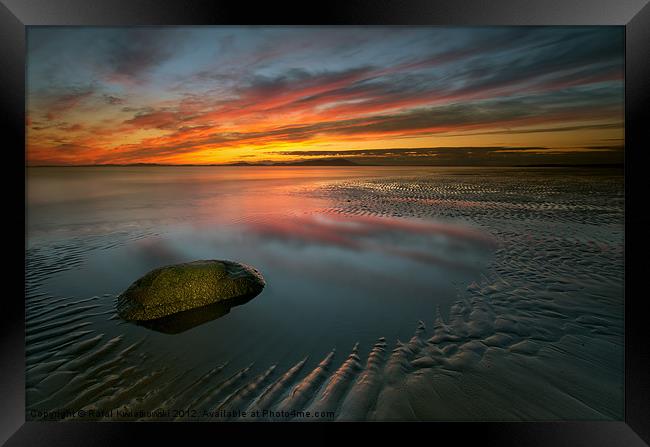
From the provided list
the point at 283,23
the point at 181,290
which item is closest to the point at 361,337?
the point at 181,290

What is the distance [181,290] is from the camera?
3.60 meters

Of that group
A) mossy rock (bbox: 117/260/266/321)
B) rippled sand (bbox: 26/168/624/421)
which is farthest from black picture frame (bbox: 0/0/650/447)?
mossy rock (bbox: 117/260/266/321)

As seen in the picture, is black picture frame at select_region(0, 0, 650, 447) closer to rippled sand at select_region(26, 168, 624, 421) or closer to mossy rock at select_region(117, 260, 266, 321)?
rippled sand at select_region(26, 168, 624, 421)

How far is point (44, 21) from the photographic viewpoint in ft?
8.06

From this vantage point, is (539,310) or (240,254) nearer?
(539,310)

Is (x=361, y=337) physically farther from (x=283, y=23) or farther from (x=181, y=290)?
(x=283, y=23)

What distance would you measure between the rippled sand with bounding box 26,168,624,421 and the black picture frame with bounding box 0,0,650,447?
13 centimetres

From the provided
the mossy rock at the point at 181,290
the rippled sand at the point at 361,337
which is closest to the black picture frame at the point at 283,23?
the rippled sand at the point at 361,337

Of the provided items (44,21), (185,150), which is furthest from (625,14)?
(185,150)

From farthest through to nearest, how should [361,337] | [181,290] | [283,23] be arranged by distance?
1. [181,290]
2. [361,337]
3. [283,23]

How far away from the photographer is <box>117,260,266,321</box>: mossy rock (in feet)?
11.4

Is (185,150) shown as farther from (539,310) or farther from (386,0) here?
(539,310)

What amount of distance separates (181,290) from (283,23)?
3.00 m

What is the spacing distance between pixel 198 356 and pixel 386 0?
3511 mm
